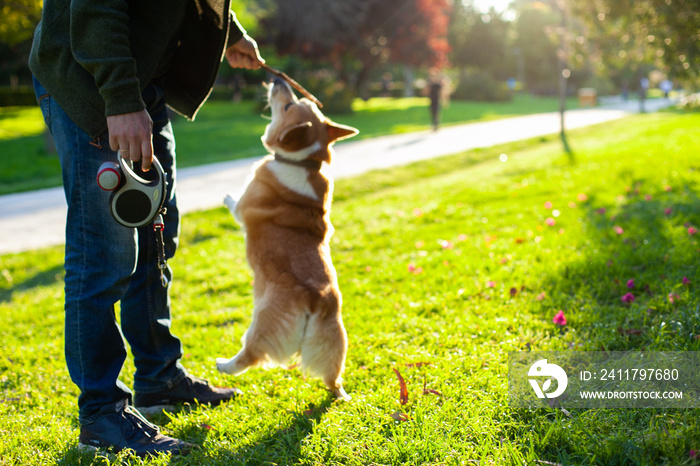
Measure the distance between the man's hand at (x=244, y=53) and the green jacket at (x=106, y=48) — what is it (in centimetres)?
40

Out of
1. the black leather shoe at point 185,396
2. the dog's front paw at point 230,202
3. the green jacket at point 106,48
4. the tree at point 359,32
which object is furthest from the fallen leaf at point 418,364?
the tree at point 359,32

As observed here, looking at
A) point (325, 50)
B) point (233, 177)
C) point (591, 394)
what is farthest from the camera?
point (325, 50)

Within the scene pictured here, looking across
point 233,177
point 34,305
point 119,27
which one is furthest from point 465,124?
point 119,27

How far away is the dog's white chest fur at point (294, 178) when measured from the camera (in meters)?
3.12

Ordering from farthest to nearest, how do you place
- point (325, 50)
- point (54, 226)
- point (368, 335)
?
point (325, 50) → point (54, 226) → point (368, 335)

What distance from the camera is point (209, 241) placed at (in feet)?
22.7

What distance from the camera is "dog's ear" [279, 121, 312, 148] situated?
3164mm

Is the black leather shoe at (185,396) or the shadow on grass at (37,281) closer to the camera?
the black leather shoe at (185,396)

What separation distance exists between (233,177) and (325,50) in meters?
21.0

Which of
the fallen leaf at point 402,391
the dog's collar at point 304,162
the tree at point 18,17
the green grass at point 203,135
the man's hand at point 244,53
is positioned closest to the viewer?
the fallen leaf at point 402,391

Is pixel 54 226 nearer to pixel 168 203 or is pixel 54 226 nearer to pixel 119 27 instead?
pixel 168 203

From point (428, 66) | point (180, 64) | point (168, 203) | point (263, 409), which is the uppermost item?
point (428, 66)

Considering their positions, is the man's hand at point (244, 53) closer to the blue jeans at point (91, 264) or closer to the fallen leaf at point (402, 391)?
the blue jeans at point (91, 264)

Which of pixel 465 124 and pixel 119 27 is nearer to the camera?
pixel 119 27
